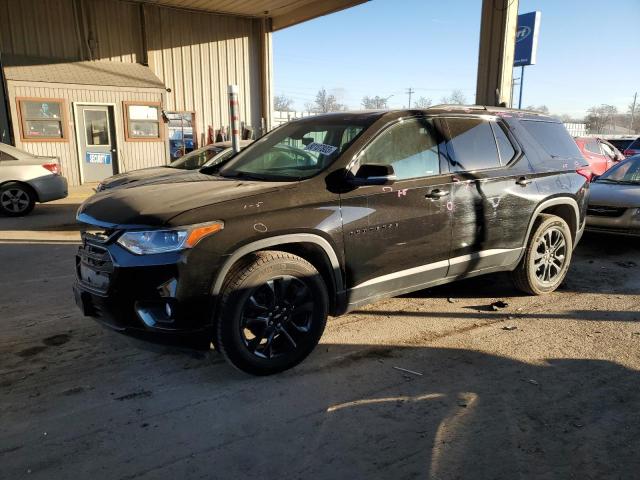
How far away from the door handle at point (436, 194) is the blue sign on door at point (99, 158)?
14252 mm

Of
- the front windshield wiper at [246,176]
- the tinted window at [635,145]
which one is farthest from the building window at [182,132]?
the tinted window at [635,145]

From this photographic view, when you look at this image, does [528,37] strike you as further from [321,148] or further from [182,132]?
[321,148]

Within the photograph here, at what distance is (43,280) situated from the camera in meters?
5.75

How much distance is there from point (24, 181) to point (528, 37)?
2392 centimetres

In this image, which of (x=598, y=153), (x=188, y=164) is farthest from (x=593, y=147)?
(x=188, y=164)

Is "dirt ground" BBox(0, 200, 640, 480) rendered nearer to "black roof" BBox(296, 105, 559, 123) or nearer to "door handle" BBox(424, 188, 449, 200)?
"door handle" BBox(424, 188, 449, 200)

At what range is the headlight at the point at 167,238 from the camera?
3096 mm

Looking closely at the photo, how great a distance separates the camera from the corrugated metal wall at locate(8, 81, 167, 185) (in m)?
14.2

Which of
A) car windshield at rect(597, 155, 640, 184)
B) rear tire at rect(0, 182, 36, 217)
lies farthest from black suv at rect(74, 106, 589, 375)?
rear tire at rect(0, 182, 36, 217)

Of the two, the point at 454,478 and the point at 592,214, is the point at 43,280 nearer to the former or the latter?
the point at 454,478

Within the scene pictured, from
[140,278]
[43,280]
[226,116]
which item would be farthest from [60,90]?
[140,278]

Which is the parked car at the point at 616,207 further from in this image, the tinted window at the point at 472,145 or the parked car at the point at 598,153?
the parked car at the point at 598,153

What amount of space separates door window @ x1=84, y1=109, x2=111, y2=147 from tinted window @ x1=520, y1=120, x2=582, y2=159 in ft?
45.7

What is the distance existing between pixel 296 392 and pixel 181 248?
1.18 metres
